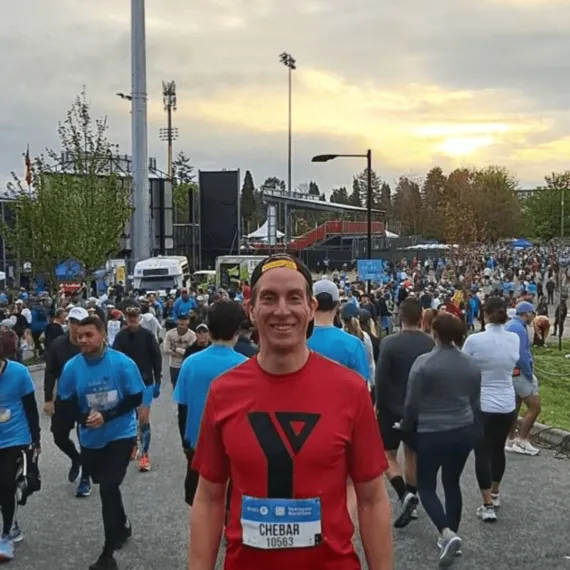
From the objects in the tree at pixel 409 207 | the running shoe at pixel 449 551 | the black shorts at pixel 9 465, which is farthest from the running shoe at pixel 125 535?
the tree at pixel 409 207

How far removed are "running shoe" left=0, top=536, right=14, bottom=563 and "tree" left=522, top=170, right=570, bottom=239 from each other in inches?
2380

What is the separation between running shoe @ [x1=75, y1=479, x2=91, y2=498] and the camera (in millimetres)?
7482

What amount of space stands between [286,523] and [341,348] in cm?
299

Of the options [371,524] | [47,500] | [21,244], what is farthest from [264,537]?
[21,244]

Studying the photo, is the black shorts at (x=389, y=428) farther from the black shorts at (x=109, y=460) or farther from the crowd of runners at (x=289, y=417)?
the black shorts at (x=109, y=460)

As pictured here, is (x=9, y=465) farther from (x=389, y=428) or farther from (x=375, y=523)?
(x=375, y=523)

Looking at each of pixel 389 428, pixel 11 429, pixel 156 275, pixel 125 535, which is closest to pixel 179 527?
pixel 125 535

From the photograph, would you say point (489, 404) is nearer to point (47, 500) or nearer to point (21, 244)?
point (47, 500)

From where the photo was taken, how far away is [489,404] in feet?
21.6

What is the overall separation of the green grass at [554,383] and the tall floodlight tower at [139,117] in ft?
63.7

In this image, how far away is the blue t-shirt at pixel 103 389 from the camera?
577cm

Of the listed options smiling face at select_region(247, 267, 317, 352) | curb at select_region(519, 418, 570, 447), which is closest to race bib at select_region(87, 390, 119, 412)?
smiling face at select_region(247, 267, 317, 352)

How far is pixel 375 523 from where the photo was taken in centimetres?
281

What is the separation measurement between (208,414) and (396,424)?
164 inches
